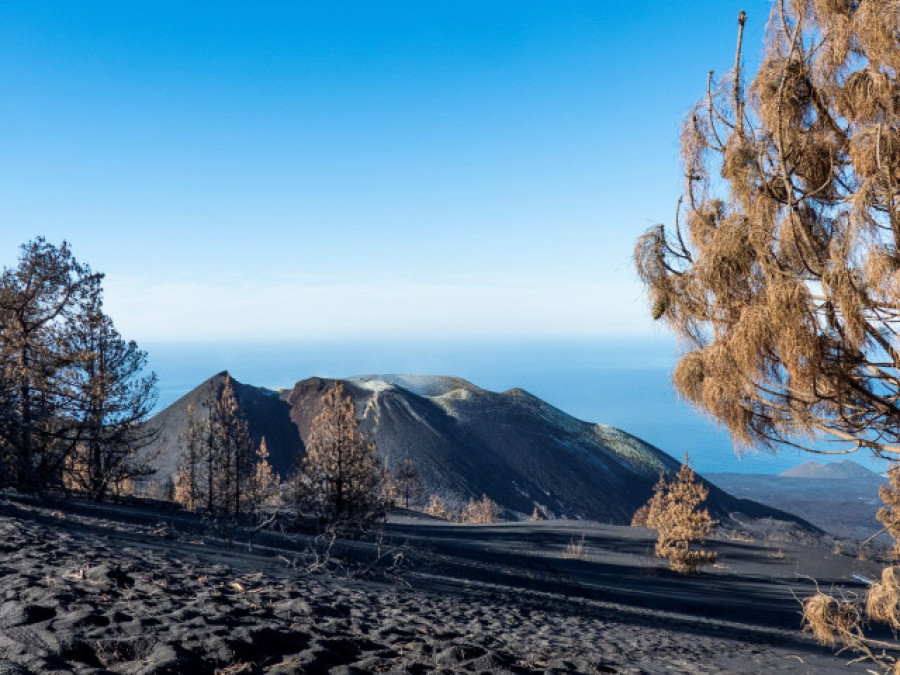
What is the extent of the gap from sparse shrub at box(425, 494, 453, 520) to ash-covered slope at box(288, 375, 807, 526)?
2.03 meters

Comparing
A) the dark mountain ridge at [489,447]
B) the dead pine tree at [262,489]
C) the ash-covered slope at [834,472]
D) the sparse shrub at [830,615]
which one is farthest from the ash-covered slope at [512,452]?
the ash-covered slope at [834,472]

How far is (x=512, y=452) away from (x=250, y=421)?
106 ft

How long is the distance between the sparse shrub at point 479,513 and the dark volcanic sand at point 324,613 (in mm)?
A: 28681

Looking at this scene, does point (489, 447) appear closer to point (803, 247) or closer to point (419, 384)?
point (419, 384)

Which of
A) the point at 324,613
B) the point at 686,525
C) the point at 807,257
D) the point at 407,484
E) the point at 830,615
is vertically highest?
the point at 807,257

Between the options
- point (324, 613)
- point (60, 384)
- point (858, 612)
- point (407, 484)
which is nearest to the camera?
point (858, 612)

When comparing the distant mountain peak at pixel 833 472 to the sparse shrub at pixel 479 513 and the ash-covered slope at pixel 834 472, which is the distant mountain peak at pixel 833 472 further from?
the sparse shrub at pixel 479 513

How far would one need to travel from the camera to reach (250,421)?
63.2 meters

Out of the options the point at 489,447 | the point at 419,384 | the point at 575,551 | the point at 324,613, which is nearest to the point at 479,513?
the point at 489,447

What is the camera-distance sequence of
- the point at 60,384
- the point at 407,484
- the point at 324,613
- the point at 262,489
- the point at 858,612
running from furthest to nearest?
the point at 407,484, the point at 262,489, the point at 60,384, the point at 324,613, the point at 858,612

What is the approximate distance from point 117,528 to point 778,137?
A: 36.5ft

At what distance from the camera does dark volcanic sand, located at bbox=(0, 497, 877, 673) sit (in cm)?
365

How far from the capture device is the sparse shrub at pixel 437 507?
139ft

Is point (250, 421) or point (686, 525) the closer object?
point (686, 525)
